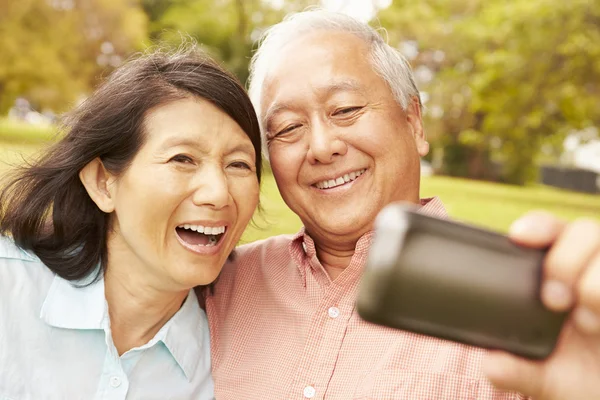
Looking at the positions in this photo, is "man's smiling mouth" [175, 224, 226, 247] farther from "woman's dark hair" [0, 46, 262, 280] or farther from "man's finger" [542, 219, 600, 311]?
"man's finger" [542, 219, 600, 311]

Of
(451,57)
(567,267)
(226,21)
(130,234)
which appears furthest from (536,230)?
(226,21)

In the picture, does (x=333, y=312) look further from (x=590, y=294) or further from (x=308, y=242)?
(x=590, y=294)

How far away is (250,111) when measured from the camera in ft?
7.24

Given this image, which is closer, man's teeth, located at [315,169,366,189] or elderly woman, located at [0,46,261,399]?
elderly woman, located at [0,46,261,399]

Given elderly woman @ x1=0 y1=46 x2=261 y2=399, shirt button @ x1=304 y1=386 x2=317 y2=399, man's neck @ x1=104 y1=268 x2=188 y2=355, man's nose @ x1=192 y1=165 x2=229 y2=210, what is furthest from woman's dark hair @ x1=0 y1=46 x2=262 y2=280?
shirt button @ x1=304 y1=386 x2=317 y2=399

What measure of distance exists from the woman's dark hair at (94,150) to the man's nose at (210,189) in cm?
24

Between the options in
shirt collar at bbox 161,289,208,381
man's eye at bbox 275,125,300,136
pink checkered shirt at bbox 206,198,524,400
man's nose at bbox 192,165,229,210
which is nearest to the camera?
pink checkered shirt at bbox 206,198,524,400

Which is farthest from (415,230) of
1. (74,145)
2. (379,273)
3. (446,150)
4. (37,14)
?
(446,150)

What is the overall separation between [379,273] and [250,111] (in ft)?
4.76

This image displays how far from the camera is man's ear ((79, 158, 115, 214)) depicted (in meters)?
2.20

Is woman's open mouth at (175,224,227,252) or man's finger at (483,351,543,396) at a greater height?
man's finger at (483,351,543,396)

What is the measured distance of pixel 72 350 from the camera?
2076 mm

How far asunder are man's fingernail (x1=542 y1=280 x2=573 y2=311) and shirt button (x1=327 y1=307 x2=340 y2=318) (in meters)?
1.31

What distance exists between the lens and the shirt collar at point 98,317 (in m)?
2.07
